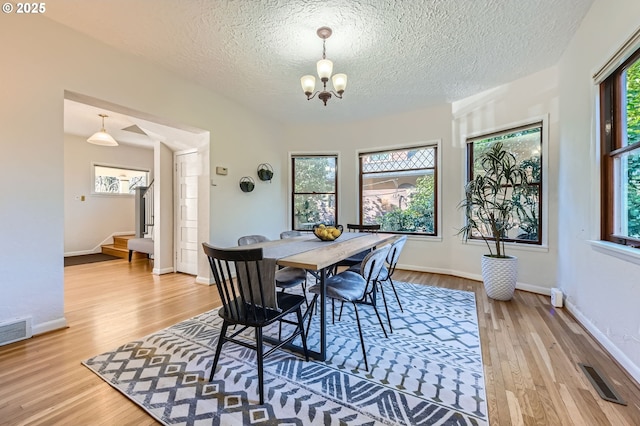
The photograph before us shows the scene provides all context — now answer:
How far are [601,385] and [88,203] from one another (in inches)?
338

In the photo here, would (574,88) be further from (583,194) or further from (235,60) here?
(235,60)

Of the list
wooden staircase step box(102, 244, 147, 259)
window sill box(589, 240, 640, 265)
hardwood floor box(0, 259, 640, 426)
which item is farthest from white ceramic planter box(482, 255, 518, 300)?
wooden staircase step box(102, 244, 147, 259)

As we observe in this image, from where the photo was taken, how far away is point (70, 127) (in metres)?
5.47

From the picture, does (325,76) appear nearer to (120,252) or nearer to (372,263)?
(372,263)

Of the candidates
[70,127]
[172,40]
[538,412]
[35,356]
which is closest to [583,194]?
[538,412]

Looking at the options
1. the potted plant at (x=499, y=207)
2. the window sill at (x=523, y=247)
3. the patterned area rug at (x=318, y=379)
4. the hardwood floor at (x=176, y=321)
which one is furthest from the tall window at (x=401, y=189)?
the patterned area rug at (x=318, y=379)


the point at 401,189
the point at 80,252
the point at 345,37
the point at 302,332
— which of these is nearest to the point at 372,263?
the point at 302,332

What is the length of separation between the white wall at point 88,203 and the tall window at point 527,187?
26.7ft

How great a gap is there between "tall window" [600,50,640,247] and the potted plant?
1.00m

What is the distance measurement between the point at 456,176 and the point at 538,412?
3382 mm

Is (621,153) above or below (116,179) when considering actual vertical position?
below

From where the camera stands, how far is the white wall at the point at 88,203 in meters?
6.00

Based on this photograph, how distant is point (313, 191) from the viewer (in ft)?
17.9

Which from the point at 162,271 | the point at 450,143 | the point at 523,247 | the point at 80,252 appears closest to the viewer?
the point at 523,247
